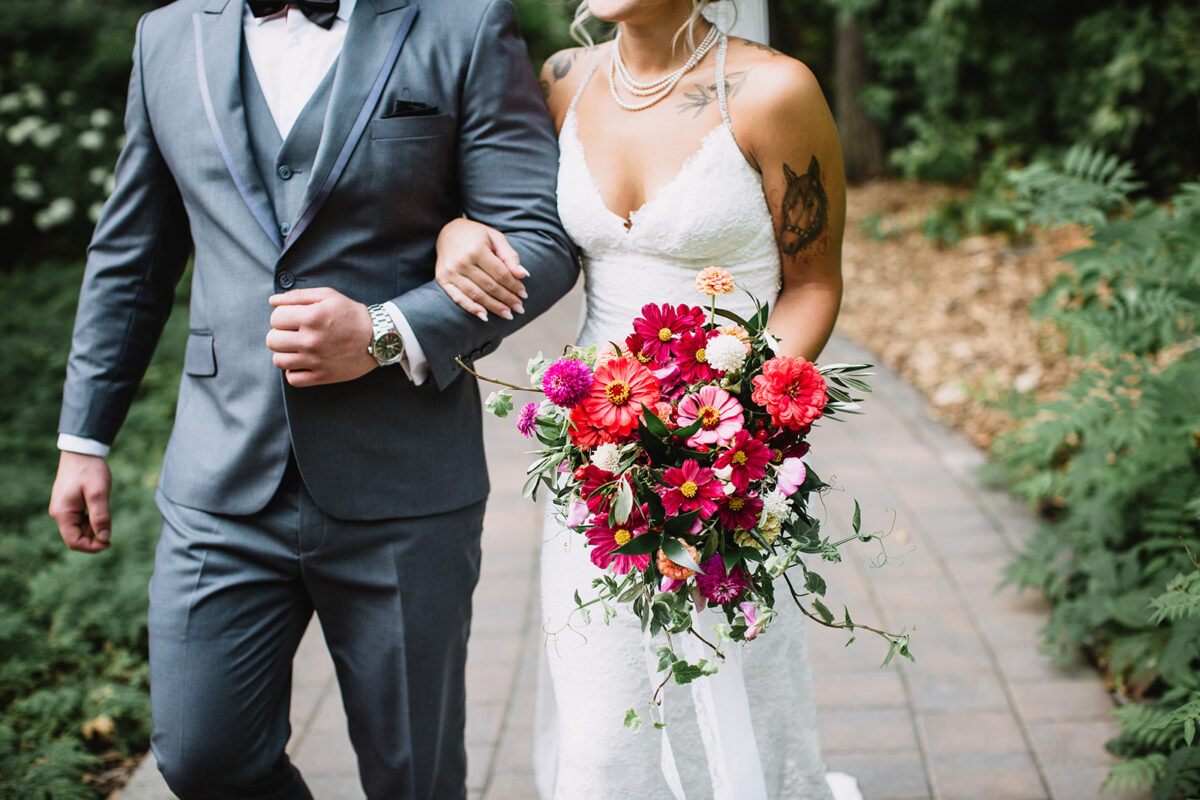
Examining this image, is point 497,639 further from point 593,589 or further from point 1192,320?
point 1192,320

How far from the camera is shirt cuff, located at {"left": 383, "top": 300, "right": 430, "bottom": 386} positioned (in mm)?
1893

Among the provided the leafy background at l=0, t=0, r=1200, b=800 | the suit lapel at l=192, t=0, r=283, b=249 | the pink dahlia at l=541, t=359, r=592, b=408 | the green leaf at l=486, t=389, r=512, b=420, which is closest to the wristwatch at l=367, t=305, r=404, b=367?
the suit lapel at l=192, t=0, r=283, b=249

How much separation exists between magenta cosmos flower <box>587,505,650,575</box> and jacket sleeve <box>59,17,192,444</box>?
46.0 inches

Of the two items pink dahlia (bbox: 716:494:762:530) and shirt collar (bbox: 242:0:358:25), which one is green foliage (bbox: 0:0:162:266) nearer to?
shirt collar (bbox: 242:0:358:25)

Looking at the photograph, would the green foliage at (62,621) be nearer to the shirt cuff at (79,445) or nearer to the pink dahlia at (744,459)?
the shirt cuff at (79,445)

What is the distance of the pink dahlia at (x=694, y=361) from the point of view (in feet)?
5.31

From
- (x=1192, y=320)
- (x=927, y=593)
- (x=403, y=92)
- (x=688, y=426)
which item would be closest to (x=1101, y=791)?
(x=927, y=593)

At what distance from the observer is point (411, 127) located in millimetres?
1941

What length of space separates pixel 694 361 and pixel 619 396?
0.15 metres

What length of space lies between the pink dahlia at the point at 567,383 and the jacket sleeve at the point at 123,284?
1061 millimetres

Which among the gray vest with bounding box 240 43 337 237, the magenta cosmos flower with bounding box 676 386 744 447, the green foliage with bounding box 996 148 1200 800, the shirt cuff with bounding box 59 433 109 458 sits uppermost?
the gray vest with bounding box 240 43 337 237

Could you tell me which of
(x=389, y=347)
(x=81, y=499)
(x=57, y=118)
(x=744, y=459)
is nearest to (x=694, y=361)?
(x=744, y=459)

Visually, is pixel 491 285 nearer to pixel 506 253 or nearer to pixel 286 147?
pixel 506 253

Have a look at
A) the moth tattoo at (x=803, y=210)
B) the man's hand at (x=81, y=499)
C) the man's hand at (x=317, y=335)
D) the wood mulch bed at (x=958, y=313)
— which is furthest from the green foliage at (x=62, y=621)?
the wood mulch bed at (x=958, y=313)
